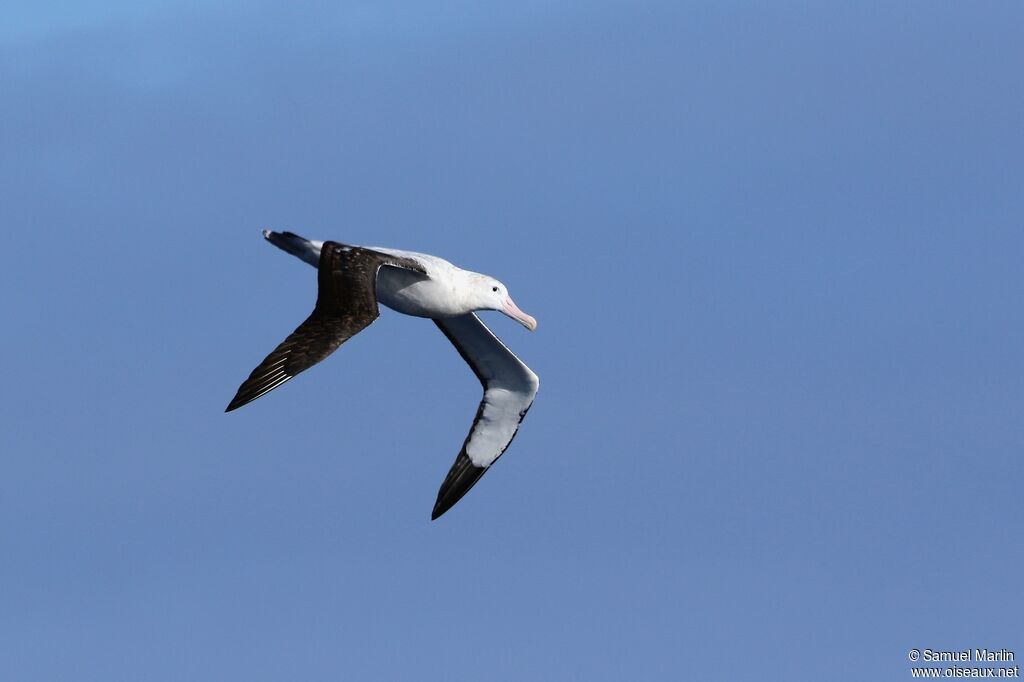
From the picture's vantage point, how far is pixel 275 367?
25.9m

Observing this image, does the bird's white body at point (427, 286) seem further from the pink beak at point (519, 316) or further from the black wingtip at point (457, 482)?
the black wingtip at point (457, 482)

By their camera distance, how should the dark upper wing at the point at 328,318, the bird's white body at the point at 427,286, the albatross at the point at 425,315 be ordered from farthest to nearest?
1. the bird's white body at the point at 427,286
2. the albatross at the point at 425,315
3. the dark upper wing at the point at 328,318

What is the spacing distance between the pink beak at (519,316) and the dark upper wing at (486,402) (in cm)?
128

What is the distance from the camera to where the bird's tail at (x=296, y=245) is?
28.6 m

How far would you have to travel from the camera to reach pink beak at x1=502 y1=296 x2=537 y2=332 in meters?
31.0

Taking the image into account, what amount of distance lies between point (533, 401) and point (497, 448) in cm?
109

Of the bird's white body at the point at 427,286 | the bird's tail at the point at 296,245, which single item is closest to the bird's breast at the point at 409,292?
the bird's white body at the point at 427,286

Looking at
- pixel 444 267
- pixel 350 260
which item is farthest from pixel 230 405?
pixel 444 267

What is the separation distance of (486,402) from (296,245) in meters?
6.02

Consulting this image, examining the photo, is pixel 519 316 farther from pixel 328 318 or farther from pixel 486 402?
pixel 328 318

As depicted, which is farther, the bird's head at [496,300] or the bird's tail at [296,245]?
the bird's head at [496,300]

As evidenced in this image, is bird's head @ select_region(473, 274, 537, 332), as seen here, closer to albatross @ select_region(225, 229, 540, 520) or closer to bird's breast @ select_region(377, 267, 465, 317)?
albatross @ select_region(225, 229, 540, 520)

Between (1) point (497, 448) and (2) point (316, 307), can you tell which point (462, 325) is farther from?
(2) point (316, 307)

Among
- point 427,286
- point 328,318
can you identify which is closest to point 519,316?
point 427,286
